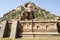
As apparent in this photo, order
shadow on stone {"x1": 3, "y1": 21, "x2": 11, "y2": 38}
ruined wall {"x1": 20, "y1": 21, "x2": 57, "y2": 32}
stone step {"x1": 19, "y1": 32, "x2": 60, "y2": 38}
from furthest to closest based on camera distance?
ruined wall {"x1": 20, "y1": 21, "x2": 57, "y2": 32} → shadow on stone {"x1": 3, "y1": 21, "x2": 11, "y2": 38} → stone step {"x1": 19, "y1": 32, "x2": 60, "y2": 38}

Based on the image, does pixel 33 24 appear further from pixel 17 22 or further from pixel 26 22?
pixel 17 22

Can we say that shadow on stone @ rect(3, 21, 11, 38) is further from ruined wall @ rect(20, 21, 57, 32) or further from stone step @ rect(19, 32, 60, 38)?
ruined wall @ rect(20, 21, 57, 32)

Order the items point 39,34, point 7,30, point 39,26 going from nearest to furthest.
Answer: point 39,34, point 7,30, point 39,26

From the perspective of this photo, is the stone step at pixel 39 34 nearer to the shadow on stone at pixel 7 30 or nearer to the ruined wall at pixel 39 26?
the ruined wall at pixel 39 26

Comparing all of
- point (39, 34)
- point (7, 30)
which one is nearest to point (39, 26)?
point (39, 34)

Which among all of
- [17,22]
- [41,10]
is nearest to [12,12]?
[41,10]

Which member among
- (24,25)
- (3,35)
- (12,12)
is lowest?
(3,35)

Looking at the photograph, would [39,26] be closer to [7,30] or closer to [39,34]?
[39,34]

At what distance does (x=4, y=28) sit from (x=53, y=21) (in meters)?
7.54

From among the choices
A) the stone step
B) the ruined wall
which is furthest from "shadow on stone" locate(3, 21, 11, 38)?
the ruined wall

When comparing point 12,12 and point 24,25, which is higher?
point 12,12

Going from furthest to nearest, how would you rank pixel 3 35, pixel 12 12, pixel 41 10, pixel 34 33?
1. pixel 41 10
2. pixel 12 12
3. pixel 34 33
4. pixel 3 35

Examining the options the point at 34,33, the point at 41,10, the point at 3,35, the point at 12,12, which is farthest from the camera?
the point at 41,10

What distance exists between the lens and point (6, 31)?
19.3 m
